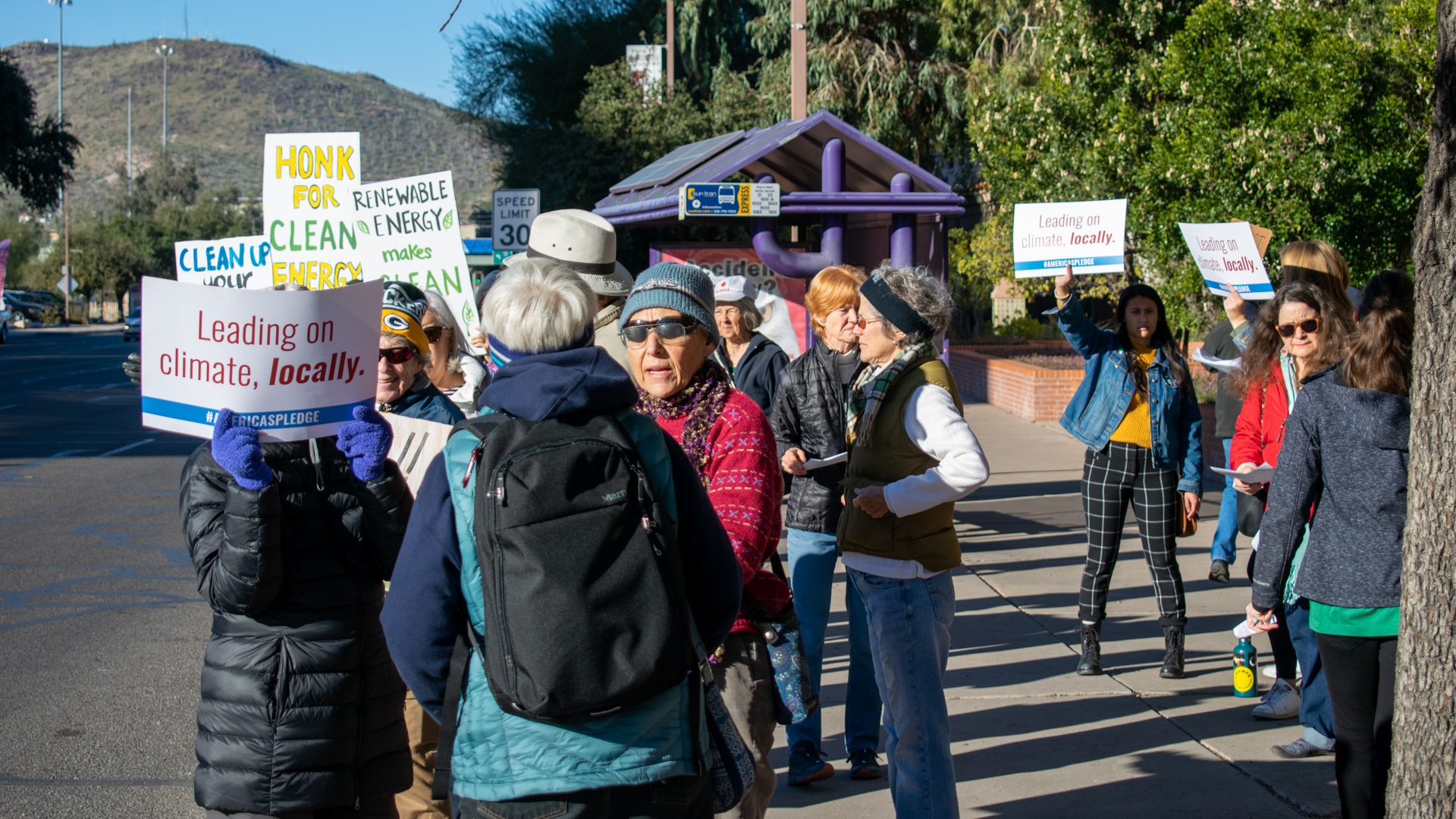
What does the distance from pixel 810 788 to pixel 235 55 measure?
706ft

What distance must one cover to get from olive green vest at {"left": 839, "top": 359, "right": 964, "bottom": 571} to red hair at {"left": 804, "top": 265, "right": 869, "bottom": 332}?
3.73ft

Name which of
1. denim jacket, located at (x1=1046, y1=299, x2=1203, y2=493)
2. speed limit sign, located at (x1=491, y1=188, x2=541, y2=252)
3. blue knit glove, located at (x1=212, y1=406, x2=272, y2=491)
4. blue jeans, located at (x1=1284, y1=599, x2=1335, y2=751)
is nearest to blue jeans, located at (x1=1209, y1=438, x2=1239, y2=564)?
denim jacket, located at (x1=1046, y1=299, x2=1203, y2=493)

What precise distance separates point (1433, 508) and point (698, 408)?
70.0 inches

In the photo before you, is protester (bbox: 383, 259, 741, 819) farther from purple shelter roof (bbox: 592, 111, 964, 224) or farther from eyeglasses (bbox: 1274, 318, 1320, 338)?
purple shelter roof (bbox: 592, 111, 964, 224)

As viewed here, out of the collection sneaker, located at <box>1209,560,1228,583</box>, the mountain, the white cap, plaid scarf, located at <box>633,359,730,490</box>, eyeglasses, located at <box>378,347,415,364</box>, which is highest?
the mountain

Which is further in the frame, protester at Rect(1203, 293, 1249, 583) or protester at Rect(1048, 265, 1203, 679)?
protester at Rect(1203, 293, 1249, 583)

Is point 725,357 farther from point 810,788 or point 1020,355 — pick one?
point 1020,355

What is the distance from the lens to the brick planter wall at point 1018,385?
15594 mm

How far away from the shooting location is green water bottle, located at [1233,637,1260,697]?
5.05 metres

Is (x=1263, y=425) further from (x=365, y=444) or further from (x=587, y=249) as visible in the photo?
(x=365, y=444)

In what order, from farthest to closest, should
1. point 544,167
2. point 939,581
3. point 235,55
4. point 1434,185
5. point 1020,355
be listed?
point 235,55, point 544,167, point 1020,355, point 939,581, point 1434,185

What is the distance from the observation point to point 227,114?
548 ft

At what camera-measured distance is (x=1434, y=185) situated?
8.89ft

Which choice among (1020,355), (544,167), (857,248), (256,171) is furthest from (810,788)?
(256,171)
